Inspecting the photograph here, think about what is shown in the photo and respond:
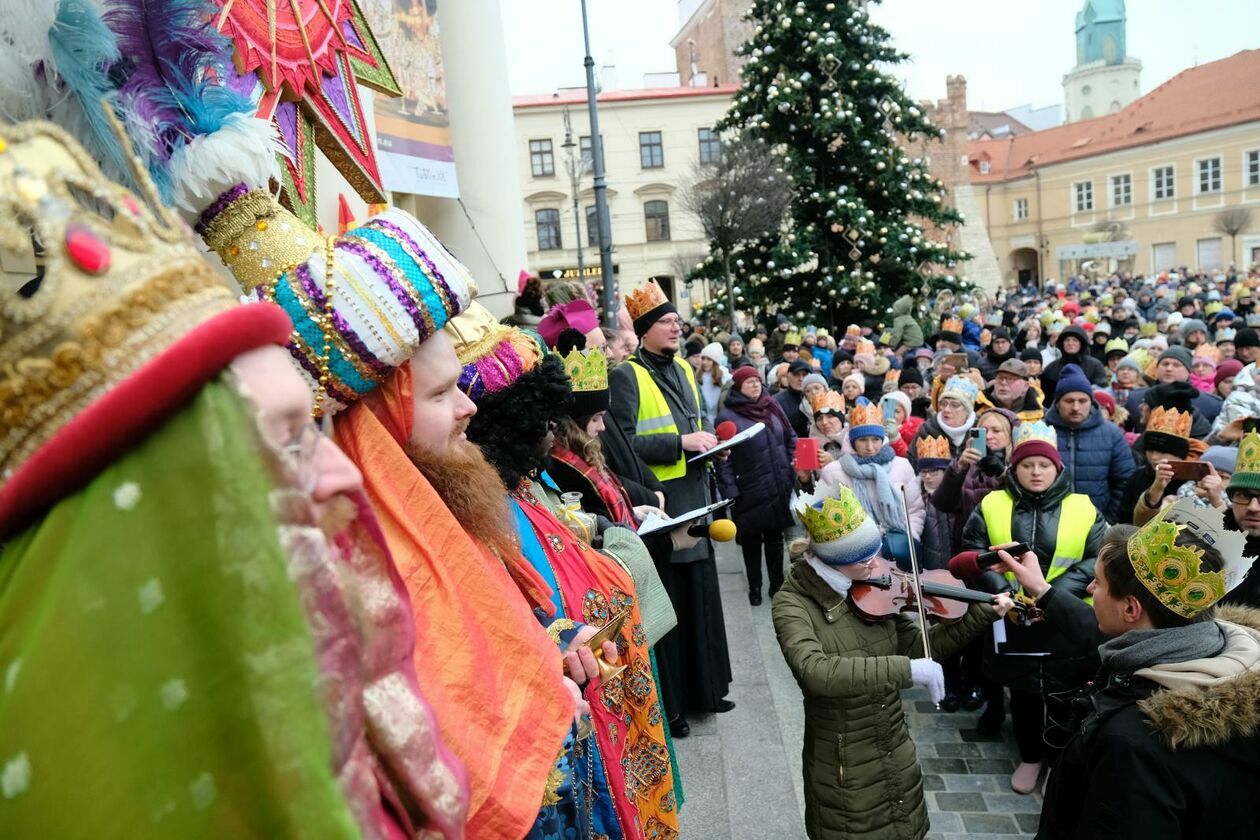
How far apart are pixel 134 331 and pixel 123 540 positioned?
182 millimetres

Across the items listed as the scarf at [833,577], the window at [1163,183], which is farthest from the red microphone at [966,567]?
Result: the window at [1163,183]

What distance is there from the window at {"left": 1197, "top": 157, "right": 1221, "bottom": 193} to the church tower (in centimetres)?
6108

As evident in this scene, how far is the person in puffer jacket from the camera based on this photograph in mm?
5684

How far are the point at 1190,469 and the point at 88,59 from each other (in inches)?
205

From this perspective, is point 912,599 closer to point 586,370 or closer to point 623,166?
point 586,370

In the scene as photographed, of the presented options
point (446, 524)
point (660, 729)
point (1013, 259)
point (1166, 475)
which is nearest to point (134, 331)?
point (446, 524)

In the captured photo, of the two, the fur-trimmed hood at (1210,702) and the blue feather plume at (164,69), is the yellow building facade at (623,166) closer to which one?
the fur-trimmed hood at (1210,702)

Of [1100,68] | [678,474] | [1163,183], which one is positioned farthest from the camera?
[1100,68]

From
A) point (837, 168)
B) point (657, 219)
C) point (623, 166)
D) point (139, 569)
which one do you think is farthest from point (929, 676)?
point (657, 219)

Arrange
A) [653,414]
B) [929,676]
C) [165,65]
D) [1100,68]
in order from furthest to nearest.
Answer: [1100,68]
[653,414]
[929,676]
[165,65]

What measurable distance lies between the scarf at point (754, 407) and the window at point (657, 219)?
38.2 meters

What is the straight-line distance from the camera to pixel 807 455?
272 inches

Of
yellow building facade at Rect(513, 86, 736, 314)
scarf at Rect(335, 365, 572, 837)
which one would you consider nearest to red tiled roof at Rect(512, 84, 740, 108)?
yellow building facade at Rect(513, 86, 736, 314)

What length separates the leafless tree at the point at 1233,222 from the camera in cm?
5409
